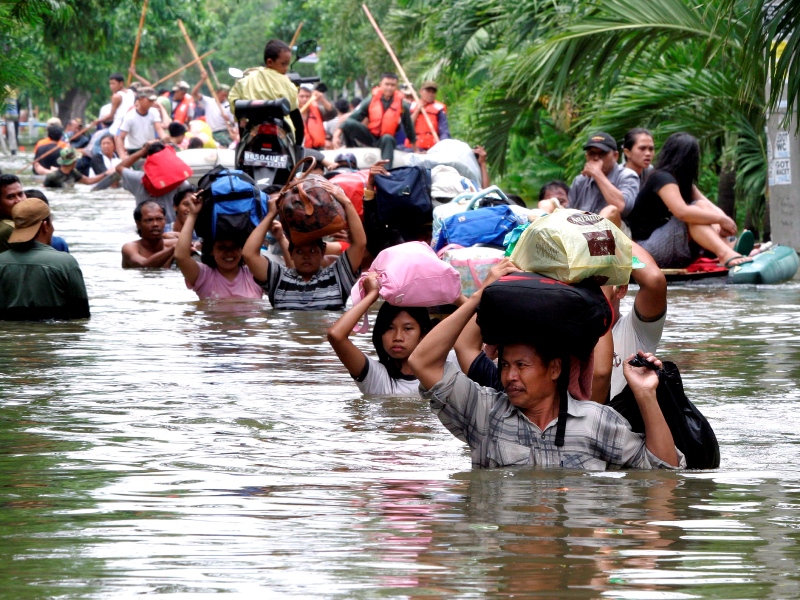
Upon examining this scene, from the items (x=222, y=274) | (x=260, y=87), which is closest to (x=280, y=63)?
(x=260, y=87)

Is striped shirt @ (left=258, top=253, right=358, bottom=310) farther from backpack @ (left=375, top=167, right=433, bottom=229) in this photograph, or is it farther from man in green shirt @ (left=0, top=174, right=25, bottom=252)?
man in green shirt @ (left=0, top=174, right=25, bottom=252)

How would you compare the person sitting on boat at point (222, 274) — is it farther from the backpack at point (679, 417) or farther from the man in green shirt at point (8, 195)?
the backpack at point (679, 417)

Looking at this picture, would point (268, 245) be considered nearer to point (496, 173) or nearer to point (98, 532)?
point (496, 173)

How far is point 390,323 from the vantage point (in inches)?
307

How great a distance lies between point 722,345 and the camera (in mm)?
10203

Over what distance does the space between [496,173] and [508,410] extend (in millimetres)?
13535

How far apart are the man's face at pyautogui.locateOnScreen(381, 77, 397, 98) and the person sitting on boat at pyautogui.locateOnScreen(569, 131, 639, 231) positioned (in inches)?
387

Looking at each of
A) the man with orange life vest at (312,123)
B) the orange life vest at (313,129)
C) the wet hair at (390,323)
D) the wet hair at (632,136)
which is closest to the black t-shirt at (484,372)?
the wet hair at (390,323)

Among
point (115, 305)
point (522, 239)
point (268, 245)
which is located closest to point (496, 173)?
point (268, 245)

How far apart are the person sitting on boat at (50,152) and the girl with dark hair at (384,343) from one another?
24.6 m

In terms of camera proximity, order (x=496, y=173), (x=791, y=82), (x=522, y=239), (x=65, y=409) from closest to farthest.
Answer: (x=522, y=239) → (x=65, y=409) → (x=791, y=82) → (x=496, y=173)

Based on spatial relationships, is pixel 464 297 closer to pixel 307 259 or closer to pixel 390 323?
pixel 390 323

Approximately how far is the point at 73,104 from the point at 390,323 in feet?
192

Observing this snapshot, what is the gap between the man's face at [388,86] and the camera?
77.8 ft
